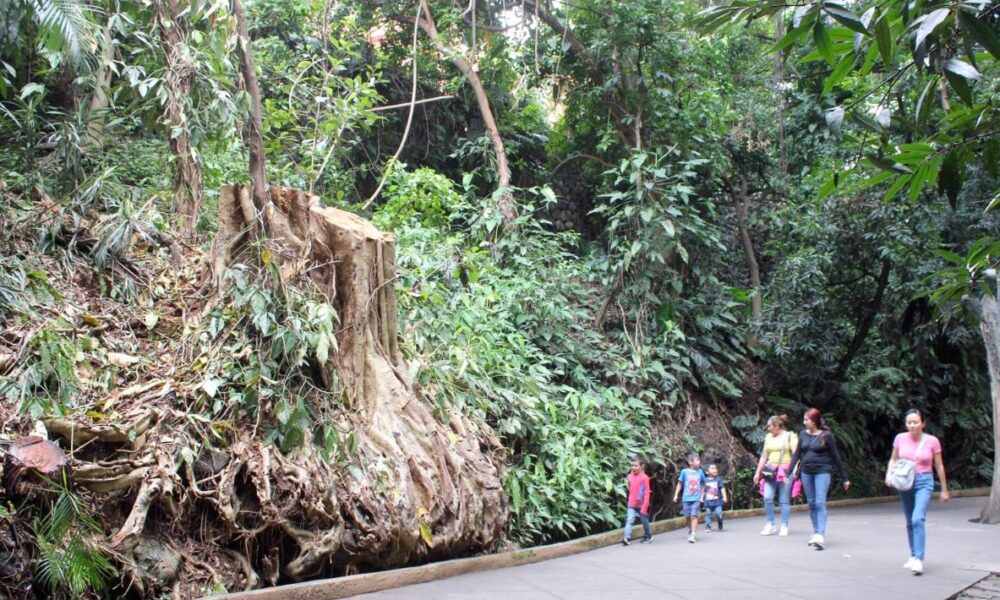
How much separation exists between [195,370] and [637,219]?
388 inches

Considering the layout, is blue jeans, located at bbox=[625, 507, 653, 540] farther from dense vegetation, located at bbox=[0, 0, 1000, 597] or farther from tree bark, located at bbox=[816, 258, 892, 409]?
tree bark, located at bbox=[816, 258, 892, 409]

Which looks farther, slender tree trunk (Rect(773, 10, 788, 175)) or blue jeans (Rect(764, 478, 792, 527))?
slender tree trunk (Rect(773, 10, 788, 175))

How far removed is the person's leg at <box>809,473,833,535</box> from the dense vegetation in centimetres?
279

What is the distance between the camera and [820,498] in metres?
10.1

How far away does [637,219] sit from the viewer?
1558cm

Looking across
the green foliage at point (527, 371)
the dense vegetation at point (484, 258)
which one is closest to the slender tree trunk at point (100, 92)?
the dense vegetation at point (484, 258)

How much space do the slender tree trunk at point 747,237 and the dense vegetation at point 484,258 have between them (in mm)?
101

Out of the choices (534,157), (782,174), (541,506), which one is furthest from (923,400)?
(541,506)

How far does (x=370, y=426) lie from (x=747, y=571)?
13.4 ft

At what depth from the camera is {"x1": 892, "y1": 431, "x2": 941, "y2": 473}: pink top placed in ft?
26.9

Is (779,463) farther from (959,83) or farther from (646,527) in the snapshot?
(959,83)

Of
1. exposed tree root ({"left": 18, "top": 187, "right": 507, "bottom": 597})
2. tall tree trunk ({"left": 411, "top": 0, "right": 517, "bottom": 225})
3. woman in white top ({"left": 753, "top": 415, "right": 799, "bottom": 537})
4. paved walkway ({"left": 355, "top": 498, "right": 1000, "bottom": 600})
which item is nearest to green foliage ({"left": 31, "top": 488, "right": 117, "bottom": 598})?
exposed tree root ({"left": 18, "top": 187, "right": 507, "bottom": 597})

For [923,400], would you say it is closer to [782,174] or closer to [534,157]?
[782,174]

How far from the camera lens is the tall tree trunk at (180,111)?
9.08 metres
